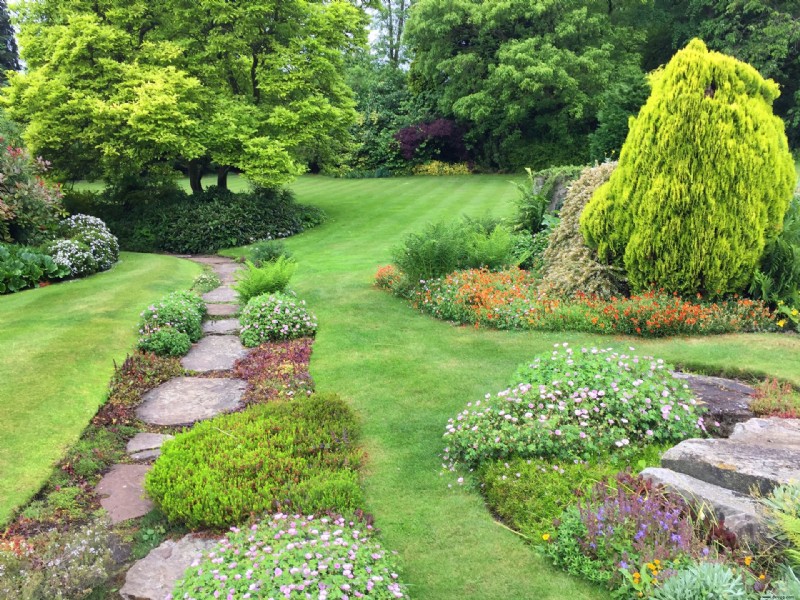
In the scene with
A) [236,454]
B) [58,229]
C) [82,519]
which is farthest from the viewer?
[58,229]

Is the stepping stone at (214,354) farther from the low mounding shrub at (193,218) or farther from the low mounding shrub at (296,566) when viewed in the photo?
the low mounding shrub at (193,218)

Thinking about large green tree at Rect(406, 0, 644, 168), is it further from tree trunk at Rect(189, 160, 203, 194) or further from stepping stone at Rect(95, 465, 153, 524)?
stepping stone at Rect(95, 465, 153, 524)

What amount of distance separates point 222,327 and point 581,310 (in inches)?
215

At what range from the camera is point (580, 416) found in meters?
4.86

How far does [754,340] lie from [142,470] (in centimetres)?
716

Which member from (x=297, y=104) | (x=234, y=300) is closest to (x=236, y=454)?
→ (x=234, y=300)

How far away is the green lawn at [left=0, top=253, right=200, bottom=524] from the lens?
5.07 metres

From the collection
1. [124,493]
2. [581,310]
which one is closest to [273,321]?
[124,493]

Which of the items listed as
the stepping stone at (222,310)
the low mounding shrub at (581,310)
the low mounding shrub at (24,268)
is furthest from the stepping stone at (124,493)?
the low mounding shrub at (24,268)

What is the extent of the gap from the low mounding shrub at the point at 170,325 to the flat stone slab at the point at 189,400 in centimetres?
84

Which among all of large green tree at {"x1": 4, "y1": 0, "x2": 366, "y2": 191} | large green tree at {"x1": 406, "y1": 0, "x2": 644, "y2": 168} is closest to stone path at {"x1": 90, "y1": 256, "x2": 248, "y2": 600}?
large green tree at {"x1": 4, "y1": 0, "x2": 366, "y2": 191}

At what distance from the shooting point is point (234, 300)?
10.7 metres

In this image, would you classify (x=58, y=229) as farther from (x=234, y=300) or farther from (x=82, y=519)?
(x=82, y=519)

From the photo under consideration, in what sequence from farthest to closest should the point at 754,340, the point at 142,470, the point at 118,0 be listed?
the point at 118,0 < the point at 754,340 < the point at 142,470
